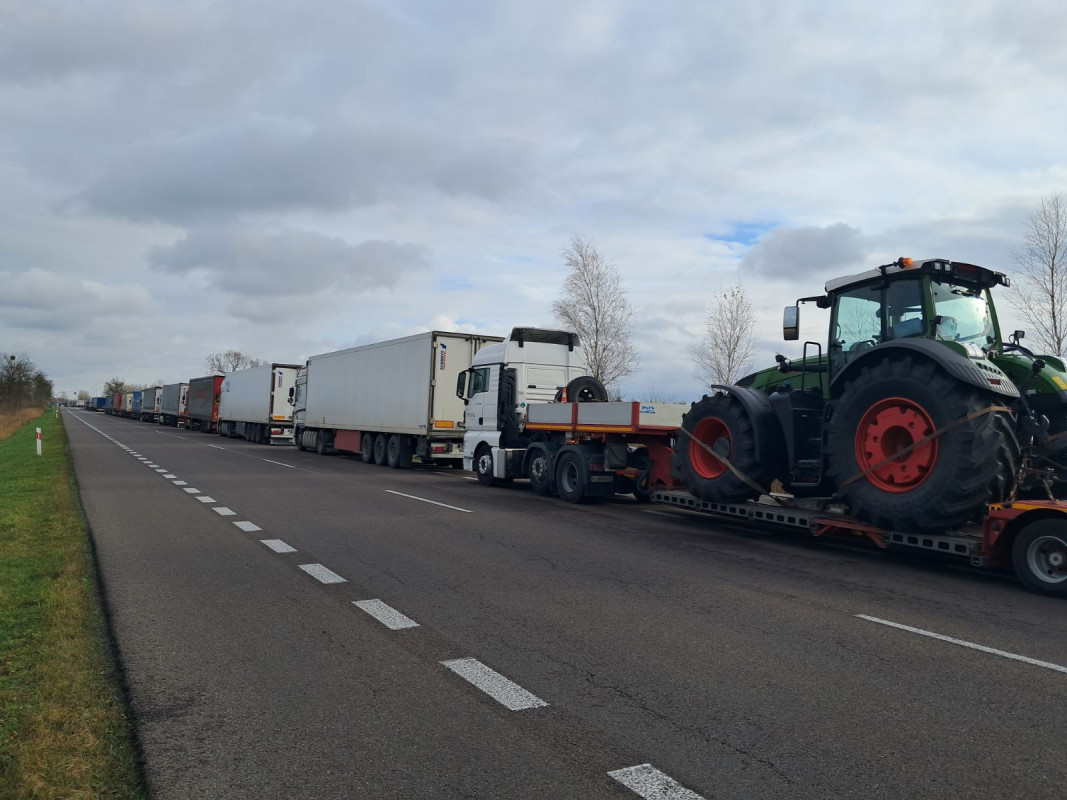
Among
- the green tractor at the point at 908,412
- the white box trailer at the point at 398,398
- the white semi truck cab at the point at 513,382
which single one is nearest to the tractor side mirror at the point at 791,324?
the green tractor at the point at 908,412

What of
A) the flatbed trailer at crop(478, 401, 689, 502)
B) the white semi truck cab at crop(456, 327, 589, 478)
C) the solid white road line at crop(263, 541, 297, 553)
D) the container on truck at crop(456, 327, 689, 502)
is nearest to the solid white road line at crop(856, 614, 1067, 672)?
the solid white road line at crop(263, 541, 297, 553)

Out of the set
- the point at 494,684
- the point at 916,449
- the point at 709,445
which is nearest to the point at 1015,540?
the point at 916,449

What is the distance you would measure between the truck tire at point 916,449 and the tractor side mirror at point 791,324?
0.84m

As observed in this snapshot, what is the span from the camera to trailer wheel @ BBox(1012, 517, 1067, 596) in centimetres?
704

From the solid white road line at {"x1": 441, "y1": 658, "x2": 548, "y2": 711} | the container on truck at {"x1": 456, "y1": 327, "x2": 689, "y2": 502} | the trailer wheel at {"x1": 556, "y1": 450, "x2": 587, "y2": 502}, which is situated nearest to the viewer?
the solid white road line at {"x1": 441, "y1": 658, "x2": 548, "y2": 711}

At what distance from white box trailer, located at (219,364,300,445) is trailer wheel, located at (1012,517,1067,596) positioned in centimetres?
3130

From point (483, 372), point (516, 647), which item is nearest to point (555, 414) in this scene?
point (483, 372)

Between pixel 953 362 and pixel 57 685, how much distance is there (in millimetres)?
7859

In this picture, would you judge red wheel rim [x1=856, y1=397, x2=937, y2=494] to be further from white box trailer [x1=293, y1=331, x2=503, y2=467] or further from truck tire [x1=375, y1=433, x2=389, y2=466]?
truck tire [x1=375, y1=433, x2=389, y2=466]

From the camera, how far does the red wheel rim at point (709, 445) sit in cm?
1102

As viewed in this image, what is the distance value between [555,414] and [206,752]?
11975 mm

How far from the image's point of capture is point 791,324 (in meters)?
9.55

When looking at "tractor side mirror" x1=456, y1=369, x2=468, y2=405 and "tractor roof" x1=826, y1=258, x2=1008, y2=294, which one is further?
"tractor side mirror" x1=456, y1=369, x2=468, y2=405

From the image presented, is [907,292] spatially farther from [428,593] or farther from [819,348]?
[428,593]
